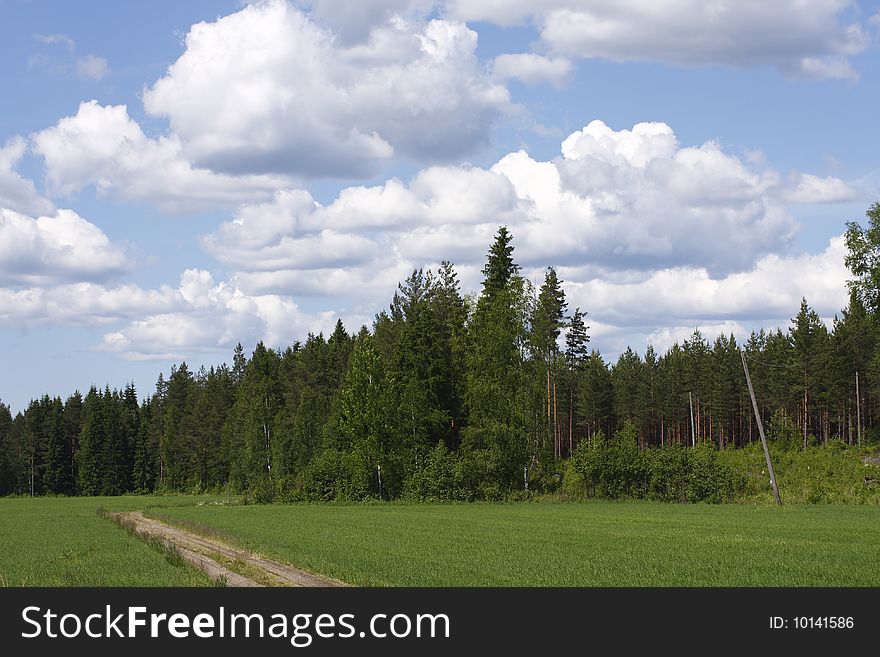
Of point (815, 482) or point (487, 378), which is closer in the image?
point (815, 482)

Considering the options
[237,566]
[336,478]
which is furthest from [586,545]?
[336,478]

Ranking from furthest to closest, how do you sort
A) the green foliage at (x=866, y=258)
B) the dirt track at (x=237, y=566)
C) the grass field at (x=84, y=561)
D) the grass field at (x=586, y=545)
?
the green foliage at (x=866, y=258), the grass field at (x=84, y=561), the dirt track at (x=237, y=566), the grass field at (x=586, y=545)

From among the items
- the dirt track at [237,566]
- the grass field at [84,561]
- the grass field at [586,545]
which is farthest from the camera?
the grass field at [84,561]

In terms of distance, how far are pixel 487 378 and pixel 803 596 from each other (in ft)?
181

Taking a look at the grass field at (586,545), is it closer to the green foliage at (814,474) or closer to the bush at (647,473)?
the green foliage at (814,474)

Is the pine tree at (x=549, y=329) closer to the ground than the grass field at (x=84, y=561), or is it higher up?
higher up

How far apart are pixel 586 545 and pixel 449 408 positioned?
48.6 m

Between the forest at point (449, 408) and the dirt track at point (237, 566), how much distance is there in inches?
1452

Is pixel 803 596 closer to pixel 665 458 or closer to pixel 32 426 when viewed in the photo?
pixel 665 458

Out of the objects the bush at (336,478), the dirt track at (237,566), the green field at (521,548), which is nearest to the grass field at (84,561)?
the green field at (521,548)

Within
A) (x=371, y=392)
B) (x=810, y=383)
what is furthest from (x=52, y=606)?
(x=810, y=383)

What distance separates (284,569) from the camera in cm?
2803

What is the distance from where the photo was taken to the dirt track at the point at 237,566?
24917 millimetres

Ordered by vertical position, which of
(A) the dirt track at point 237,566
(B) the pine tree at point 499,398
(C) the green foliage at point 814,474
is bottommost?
(C) the green foliage at point 814,474
